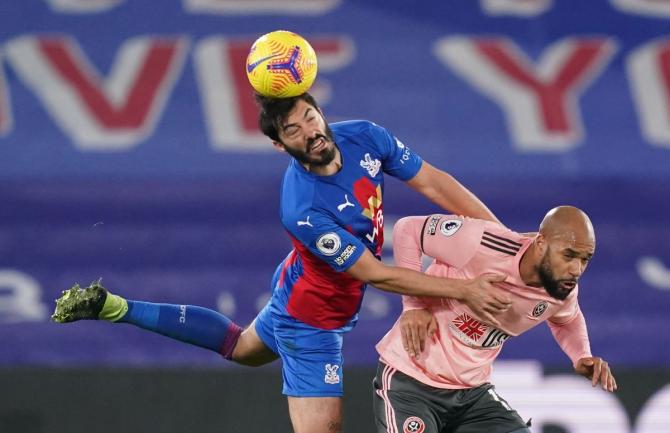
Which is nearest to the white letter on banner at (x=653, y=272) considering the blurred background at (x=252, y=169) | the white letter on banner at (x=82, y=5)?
the blurred background at (x=252, y=169)

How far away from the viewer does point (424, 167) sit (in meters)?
4.71

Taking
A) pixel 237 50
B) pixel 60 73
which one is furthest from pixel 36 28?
pixel 237 50

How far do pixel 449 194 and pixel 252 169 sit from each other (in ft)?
9.11

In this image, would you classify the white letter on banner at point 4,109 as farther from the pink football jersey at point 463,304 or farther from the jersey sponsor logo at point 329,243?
the pink football jersey at point 463,304

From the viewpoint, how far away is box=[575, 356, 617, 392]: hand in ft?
13.5

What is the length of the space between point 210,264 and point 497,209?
5.68 ft

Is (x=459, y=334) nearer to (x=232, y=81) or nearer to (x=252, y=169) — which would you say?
(x=252, y=169)

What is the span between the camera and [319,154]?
4.28 m

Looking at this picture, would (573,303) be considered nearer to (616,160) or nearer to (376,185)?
(376,185)

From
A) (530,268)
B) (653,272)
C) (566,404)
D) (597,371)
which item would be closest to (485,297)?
(530,268)

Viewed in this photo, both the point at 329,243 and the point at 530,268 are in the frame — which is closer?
the point at 530,268

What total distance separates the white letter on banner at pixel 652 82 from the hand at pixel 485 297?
3.91m

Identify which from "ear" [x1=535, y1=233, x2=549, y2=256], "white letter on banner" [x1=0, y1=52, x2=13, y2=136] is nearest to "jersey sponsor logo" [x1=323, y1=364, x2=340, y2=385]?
"ear" [x1=535, y1=233, x2=549, y2=256]

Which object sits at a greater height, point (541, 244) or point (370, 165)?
point (370, 165)
